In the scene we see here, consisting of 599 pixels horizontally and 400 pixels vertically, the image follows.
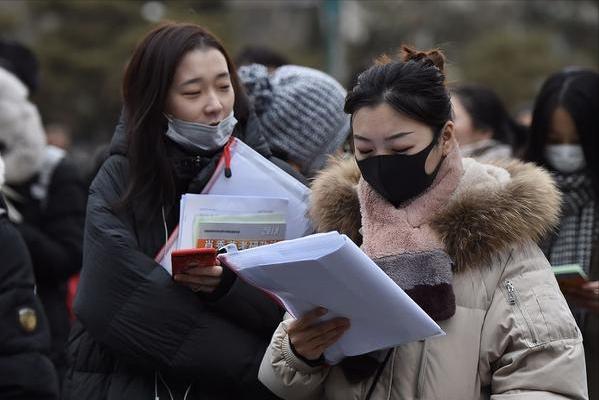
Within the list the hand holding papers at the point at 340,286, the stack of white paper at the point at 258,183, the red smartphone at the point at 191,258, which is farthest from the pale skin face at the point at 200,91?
the hand holding papers at the point at 340,286

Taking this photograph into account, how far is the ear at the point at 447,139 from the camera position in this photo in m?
2.80

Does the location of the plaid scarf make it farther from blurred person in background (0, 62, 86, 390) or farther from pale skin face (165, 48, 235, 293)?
blurred person in background (0, 62, 86, 390)

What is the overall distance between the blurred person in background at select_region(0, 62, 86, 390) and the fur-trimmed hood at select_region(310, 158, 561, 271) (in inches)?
99.9

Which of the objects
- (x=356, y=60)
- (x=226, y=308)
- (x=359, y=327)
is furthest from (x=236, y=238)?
(x=356, y=60)

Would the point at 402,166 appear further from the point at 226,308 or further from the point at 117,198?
the point at 117,198

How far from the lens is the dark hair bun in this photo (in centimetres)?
286

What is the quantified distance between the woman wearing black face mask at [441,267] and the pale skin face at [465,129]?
117 inches

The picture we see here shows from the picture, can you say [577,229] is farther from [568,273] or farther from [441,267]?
[441,267]

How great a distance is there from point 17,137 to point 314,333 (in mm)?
2994

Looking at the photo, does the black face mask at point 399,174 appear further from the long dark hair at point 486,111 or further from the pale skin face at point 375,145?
the long dark hair at point 486,111

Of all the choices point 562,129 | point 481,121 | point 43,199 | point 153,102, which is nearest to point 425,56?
point 153,102

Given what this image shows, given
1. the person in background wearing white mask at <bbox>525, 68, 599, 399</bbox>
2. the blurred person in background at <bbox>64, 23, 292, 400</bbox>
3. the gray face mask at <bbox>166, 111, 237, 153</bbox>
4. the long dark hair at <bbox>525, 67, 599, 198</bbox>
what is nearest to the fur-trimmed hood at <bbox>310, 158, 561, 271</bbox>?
the blurred person in background at <bbox>64, 23, 292, 400</bbox>

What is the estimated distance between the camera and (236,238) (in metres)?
3.18

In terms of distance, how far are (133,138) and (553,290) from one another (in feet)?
4.75
